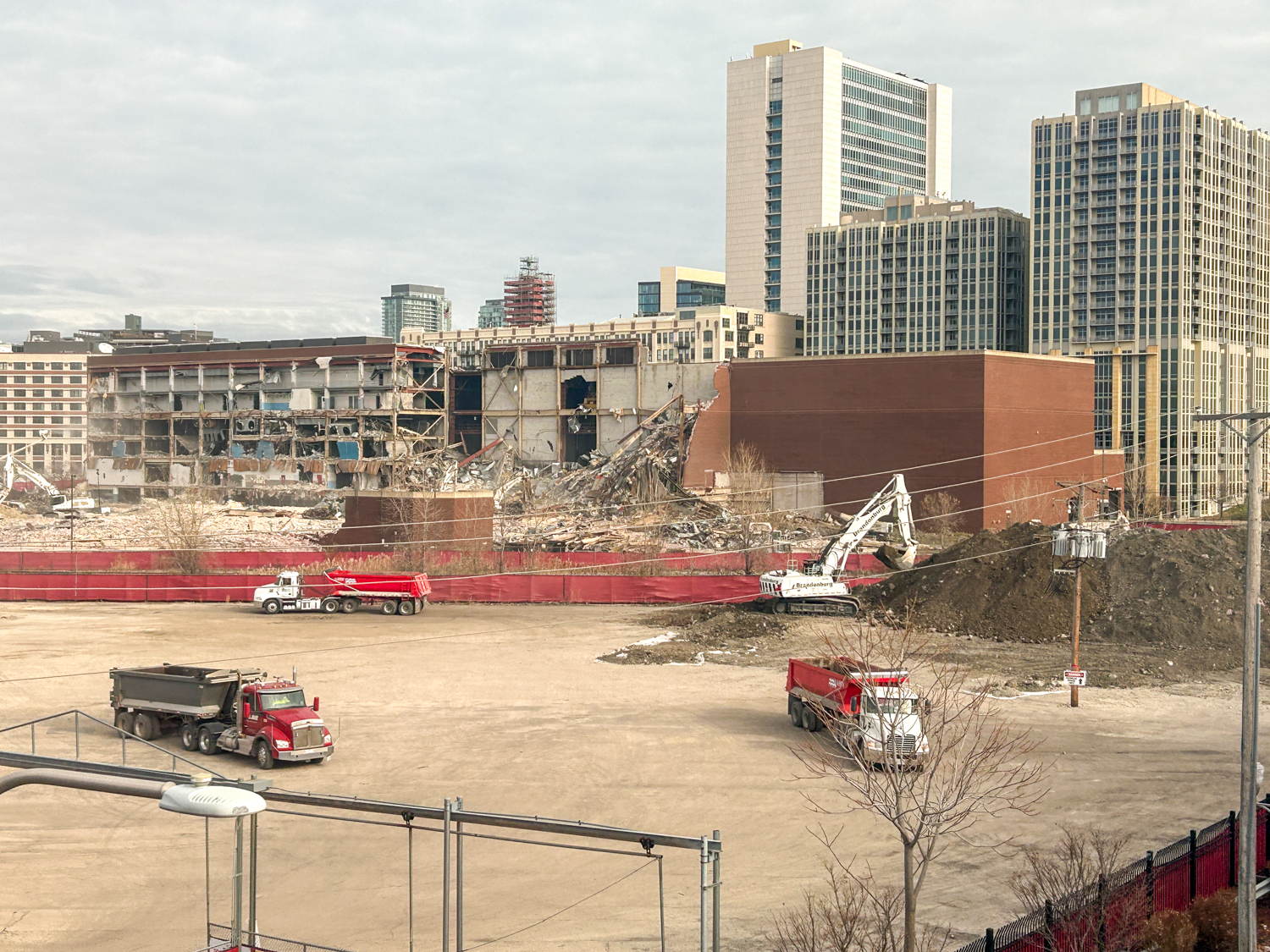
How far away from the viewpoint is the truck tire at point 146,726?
33.1m

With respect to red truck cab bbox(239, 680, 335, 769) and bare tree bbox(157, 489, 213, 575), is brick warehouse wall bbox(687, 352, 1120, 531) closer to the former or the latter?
bare tree bbox(157, 489, 213, 575)

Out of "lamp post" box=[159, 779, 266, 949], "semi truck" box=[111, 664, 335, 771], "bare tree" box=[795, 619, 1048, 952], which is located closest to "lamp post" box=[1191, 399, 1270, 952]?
"bare tree" box=[795, 619, 1048, 952]

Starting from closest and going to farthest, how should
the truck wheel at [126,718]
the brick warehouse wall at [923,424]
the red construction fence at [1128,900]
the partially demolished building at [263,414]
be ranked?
the red construction fence at [1128,900] → the truck wheel at [126,718] → the brick warehouse wall at [923,424] → the partially demolished building at [263,414]

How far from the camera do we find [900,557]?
60.2 meters

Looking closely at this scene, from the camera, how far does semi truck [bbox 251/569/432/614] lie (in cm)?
5850

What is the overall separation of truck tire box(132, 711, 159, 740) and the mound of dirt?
26.4 meters

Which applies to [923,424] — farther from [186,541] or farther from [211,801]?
[211,801]

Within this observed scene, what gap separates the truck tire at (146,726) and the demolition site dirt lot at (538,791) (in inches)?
34.7

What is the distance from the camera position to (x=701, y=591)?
61.2 m

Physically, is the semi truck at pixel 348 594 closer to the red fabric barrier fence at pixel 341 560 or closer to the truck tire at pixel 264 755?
the red fabric barrier fence at pixel 341 560

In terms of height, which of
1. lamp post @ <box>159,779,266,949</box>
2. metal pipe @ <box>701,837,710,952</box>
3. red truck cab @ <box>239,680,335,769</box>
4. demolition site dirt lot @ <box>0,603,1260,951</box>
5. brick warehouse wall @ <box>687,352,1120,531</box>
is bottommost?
demolition site dirt lot @ <box>0,603,1260,951</box>

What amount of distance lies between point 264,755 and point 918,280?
167795mm

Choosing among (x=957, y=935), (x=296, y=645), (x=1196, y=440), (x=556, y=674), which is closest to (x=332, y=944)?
(x=957, y=935)

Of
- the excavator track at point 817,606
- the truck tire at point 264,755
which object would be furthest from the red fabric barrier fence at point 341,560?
the truck tire at point 264,755
